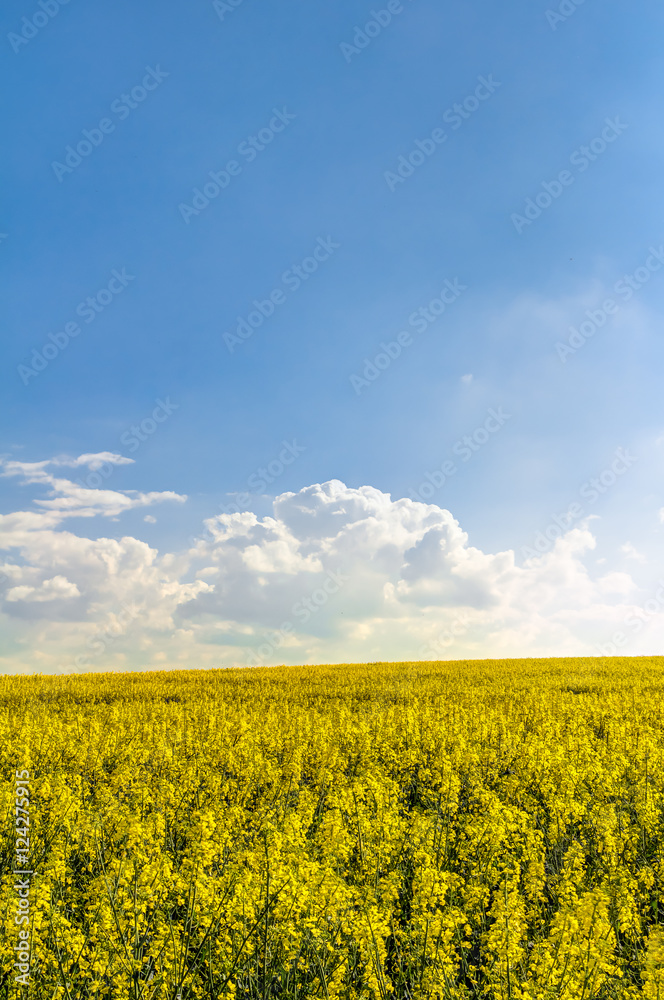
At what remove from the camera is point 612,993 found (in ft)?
14.4

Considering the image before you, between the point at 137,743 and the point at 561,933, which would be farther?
the point at 137,743

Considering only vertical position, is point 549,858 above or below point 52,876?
below

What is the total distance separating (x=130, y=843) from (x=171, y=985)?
1.38m

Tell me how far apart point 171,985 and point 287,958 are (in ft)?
2.78

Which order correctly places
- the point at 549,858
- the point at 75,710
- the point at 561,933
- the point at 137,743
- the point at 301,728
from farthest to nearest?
the point at 75,710 → the point at 301,728 → the point at 137,743 → the point at 549,858 → the point at 561,933

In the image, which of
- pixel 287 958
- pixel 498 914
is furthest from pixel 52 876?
pixel 498 914

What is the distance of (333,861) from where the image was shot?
212 inches

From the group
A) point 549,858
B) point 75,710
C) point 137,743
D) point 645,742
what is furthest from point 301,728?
point 75,710

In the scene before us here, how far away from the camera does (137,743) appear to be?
10.3 m

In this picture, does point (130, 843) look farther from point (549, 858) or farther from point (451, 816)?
point (549, 858)

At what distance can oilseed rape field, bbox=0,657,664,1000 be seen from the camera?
4.25 m

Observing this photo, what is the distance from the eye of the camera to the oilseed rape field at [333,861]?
4.25m

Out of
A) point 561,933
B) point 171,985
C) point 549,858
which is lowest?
point 549,858

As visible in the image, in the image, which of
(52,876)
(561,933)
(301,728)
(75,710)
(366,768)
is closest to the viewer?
(561,933)
